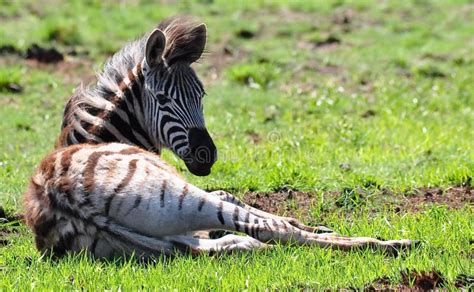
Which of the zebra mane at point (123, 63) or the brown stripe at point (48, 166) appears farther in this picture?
the zebra mane at point (123, 63)

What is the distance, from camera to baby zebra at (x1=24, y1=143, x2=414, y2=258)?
6.77 metres

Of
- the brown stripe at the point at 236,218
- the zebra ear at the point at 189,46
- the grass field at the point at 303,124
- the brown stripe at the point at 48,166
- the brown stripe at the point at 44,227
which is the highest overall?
the zebra ear at the point at 189,46

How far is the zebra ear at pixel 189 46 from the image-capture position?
823 cm

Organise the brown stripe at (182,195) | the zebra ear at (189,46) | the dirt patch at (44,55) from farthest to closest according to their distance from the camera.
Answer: the dirt patch at (44,55), the zebra ear at (189,46), the brown stripe at (182,195)

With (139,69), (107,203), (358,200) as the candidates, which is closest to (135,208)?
(107,203)

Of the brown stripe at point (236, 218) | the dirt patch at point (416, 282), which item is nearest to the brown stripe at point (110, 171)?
the brown stripe at point (236, 218)

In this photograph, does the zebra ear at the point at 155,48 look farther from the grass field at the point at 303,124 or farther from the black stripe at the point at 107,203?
the black stripe at the point at 107,203

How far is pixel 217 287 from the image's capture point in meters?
5.92

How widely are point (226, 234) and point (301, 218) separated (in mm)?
884

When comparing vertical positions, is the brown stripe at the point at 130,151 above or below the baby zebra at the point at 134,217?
above

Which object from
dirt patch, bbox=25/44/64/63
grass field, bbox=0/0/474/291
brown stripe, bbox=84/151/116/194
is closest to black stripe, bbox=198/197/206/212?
grass field, bbox=0/0/474/291

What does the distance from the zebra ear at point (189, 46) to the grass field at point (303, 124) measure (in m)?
0.32

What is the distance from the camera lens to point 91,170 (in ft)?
23.0

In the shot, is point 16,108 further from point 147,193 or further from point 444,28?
point 444,28
